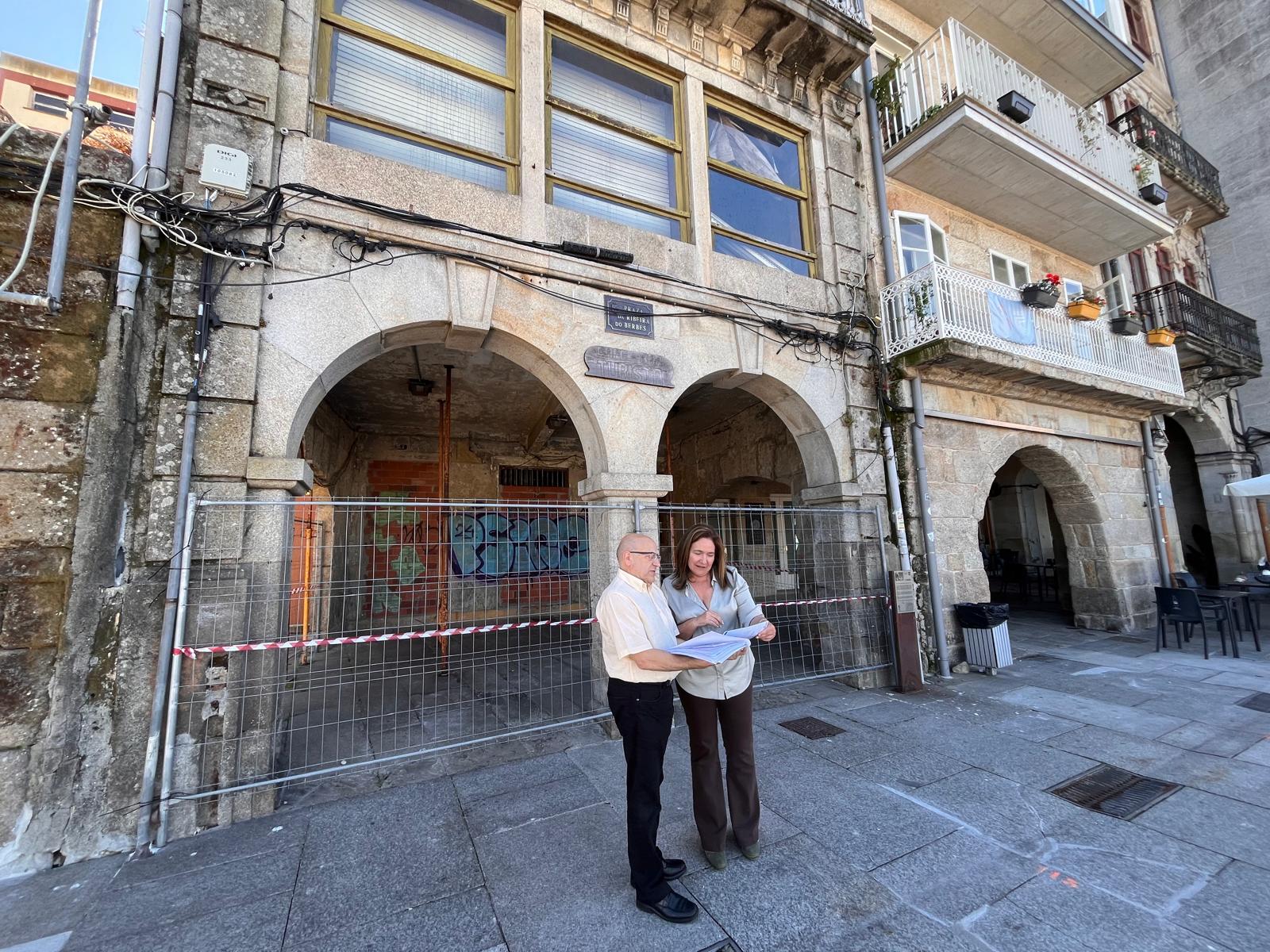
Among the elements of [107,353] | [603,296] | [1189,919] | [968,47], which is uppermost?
[968,47]

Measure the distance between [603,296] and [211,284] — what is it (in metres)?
2.88

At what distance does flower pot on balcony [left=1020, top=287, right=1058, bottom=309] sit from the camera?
278 inches

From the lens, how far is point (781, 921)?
2.14 meters

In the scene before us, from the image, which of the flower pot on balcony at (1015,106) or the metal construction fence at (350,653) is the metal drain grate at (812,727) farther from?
the flower pot on balcony at (1015,106)

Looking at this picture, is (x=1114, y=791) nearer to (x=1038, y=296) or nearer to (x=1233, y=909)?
(x=1233, y=909)

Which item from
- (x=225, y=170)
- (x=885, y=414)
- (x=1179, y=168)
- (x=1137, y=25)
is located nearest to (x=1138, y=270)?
(x=1179, y=168)

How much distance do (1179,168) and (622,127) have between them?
41.1ft

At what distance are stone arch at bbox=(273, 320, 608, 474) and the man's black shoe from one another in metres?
3.10

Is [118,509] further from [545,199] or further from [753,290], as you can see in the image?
[753,290]

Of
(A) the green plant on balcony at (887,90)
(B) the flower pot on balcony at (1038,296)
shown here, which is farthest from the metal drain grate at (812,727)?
(A) the green plant on balcony at (887,90)

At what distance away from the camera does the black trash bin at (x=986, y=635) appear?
235 inches

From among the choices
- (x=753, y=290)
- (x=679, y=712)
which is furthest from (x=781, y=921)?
(x=753, y=290)

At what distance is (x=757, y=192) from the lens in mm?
6238

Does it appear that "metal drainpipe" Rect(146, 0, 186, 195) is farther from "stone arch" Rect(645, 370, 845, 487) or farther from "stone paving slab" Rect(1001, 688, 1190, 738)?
"stone paving slab" Rect(1001, 688, 1190, 738)
